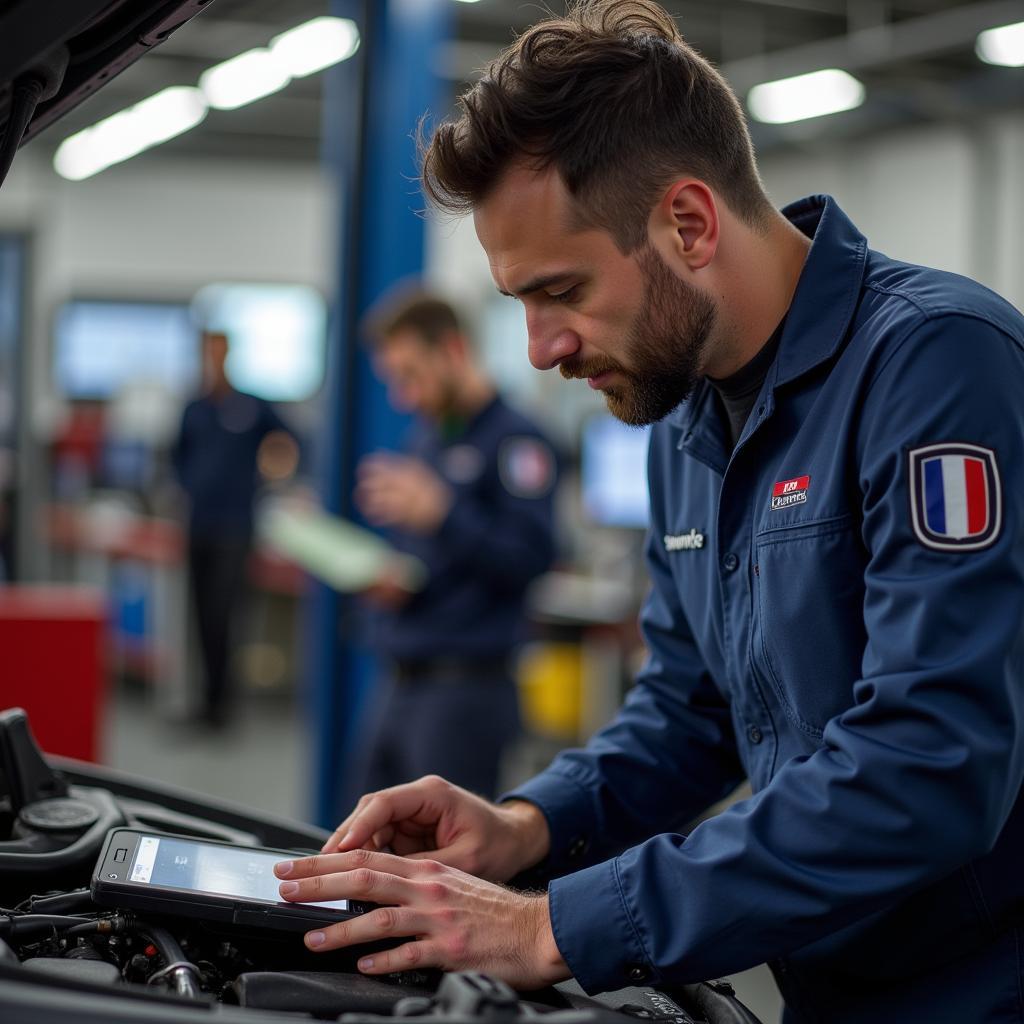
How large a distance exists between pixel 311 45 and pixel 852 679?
541 centimetres

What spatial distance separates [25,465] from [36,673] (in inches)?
169

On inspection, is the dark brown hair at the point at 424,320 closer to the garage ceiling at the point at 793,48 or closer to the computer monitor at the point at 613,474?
the computer monitor at the point at 613,474

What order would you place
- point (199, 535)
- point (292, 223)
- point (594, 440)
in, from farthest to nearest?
point (292, 223) < point (199, 535) < point (594, 440)

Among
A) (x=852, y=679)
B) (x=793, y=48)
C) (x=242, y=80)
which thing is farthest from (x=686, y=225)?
(x=793, y=48)

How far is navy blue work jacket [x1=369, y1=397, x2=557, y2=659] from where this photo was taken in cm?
292

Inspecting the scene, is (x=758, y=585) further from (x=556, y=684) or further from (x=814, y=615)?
(x=556, y=684)

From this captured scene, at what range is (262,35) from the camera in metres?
7.75

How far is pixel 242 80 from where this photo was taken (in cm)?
715

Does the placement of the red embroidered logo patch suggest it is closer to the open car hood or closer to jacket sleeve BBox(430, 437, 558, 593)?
the open car hood

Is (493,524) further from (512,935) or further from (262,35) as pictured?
(262,35)

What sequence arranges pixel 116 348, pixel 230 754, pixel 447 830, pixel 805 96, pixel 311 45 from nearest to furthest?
1. pixel 447 830
2. pixel 230 754
3. pixel 311 45
4. pixel 805 96
5. pixel 116 348

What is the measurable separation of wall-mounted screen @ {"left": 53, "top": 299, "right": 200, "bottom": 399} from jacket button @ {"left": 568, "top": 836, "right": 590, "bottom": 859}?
9520 millimetres

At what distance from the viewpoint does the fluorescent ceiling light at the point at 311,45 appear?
503 centimetres

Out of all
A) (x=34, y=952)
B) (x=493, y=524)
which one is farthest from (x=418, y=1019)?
(x=493, y=524)
